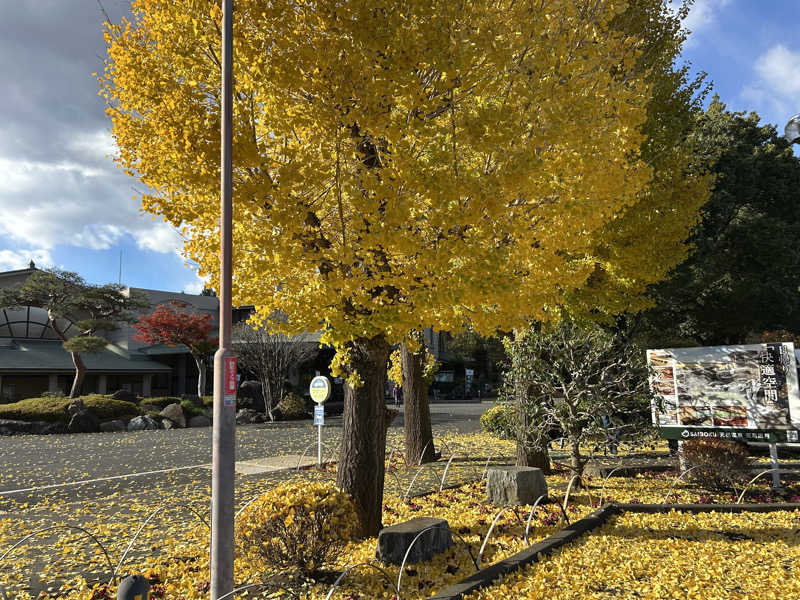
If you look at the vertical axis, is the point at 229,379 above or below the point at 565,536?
above

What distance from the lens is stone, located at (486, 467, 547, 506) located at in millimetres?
7836

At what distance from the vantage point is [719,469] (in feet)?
28.5

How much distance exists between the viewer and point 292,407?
28266 millimetres

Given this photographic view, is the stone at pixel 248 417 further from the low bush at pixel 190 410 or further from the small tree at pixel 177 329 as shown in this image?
the small tree at pixel 177 329

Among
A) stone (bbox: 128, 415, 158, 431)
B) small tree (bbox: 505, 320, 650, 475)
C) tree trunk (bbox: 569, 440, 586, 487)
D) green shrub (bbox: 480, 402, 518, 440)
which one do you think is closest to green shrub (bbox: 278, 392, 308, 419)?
stone (bbox: 128, 415, 158, 431)

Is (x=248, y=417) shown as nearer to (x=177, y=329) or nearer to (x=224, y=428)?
(x=177, y=329)

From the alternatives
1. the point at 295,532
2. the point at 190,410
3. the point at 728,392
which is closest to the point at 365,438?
the point at 295,532

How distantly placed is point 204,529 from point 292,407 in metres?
21.5

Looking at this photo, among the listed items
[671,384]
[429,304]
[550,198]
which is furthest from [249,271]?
[671,384]

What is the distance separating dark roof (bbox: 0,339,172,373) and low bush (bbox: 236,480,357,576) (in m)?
30.2

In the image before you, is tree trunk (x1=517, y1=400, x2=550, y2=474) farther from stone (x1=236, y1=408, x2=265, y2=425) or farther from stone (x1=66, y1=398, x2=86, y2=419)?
stone (x1=66, y1=398, x2=86, y2=419)

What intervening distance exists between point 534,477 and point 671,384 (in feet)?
11.4

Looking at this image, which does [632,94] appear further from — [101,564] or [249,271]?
[101,564]

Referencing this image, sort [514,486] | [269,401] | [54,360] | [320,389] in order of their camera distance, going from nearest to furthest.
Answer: [514,486]
[320,389]
[269,401]
[54,360]
